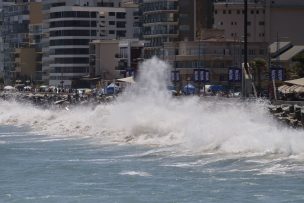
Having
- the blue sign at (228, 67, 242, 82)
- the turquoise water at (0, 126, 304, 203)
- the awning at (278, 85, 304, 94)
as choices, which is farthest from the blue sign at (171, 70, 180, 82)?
the turquoise water at (0, 126, 304, 203)

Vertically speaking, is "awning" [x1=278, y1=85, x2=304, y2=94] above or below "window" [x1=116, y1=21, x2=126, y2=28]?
below

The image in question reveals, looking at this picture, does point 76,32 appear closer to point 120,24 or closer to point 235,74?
point 120,24

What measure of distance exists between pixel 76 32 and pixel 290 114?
103671 millimetres

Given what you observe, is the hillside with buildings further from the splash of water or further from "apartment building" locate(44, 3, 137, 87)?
the splash of water

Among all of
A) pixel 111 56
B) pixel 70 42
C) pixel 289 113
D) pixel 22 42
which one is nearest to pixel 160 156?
pixel 289 113

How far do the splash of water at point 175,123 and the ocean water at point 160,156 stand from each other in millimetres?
80

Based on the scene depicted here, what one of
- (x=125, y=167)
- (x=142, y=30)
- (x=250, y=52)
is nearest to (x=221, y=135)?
(x=125, y=167)

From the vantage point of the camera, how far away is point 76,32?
160 m

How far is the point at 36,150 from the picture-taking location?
59.5 metres

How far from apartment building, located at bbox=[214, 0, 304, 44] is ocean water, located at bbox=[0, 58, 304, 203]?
47.4 m

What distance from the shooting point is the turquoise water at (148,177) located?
35844mm

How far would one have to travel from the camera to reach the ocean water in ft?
121

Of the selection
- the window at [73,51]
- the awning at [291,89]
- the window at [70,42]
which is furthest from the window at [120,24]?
the awning at [291,89]

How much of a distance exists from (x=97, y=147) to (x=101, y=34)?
341ft
